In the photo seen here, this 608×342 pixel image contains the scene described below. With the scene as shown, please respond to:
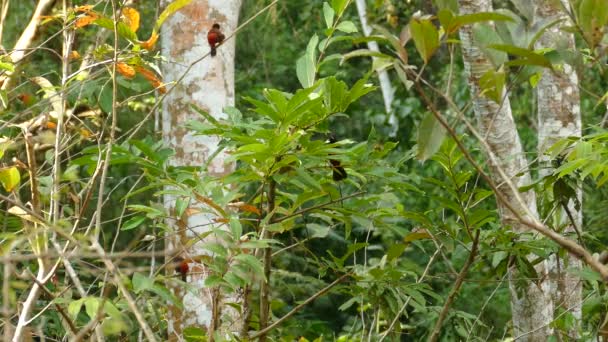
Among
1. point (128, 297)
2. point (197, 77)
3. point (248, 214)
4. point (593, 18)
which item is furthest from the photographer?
point (197, 77)

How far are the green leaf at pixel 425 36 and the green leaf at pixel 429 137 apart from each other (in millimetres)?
94

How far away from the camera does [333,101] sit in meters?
2.10

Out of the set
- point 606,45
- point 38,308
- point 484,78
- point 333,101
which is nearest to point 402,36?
point 484,78

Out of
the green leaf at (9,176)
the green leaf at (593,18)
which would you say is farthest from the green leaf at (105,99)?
the green leaf at (593,18)

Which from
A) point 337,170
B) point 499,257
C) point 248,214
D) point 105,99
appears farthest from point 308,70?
point 105,99

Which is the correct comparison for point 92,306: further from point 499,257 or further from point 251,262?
point 499,257

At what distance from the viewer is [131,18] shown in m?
2.60

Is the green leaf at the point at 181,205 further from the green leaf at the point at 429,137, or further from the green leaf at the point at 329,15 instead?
the green leaf at the point at 429,137

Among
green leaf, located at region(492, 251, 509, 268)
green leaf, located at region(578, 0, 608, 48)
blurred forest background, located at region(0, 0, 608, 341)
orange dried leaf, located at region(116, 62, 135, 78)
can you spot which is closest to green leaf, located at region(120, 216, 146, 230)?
blurred forest background, located at region(0, 0, 608, 341)

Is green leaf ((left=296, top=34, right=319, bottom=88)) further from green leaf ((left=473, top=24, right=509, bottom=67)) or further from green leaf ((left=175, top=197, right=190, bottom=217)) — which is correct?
green leaf ((left=473, top=24, right=509, bottom=67))

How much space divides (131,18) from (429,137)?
4.23 ft

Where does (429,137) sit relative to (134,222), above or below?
above

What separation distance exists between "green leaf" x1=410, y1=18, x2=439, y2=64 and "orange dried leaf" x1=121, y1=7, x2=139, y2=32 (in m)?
1.22

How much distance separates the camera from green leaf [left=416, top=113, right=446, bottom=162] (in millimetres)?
1517
